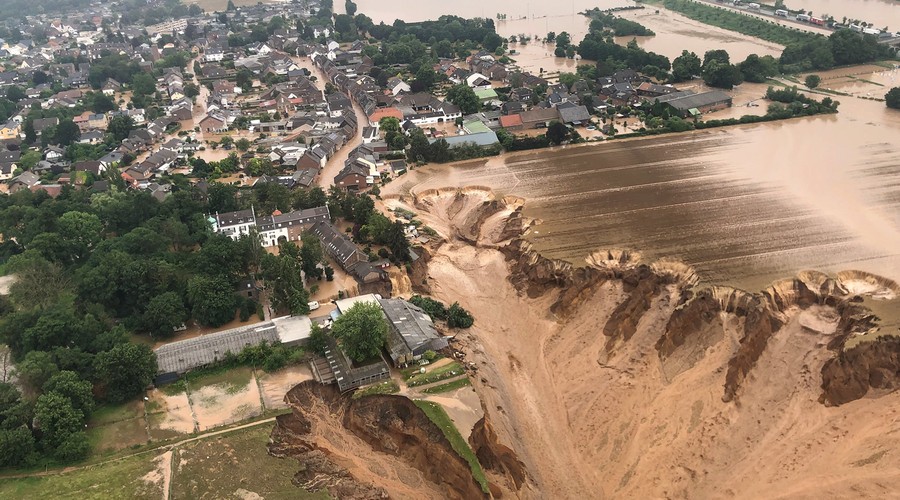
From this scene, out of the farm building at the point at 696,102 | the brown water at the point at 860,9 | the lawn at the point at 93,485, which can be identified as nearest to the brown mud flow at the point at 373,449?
the lawn at the point at 93,485

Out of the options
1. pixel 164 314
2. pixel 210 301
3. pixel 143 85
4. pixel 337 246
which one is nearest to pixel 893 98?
pixel 337 246

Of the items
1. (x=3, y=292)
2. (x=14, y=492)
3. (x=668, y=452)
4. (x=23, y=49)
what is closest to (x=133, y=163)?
(x=3, y=292)

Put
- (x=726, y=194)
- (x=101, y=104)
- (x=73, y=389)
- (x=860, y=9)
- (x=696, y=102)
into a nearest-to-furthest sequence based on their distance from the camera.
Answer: (x=73, y=389) → (x=726, y=194) → (x=696, y=102) → (x=101, y=104) → (x=860, y=9)

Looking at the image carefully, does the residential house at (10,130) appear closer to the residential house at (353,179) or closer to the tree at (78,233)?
the tree at (78,233)

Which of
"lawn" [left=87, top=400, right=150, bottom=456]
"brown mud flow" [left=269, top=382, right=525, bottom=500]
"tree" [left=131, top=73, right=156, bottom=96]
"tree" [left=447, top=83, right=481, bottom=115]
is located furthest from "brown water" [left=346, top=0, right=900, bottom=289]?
"tree" [left=131, top=73, right=156, bottom=96]

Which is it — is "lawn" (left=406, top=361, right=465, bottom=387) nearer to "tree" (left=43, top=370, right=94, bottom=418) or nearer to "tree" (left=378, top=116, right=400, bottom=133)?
"tree" (left=43, top=370, right=94, bottom=418)

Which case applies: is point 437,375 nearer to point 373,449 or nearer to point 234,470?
point 373,449

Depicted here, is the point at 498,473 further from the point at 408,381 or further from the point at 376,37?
the point at 376,37
